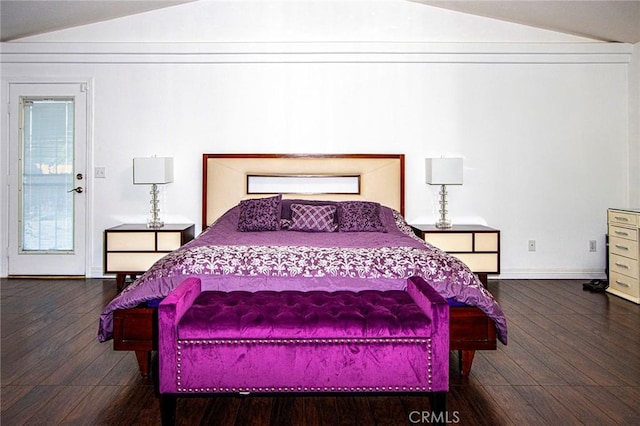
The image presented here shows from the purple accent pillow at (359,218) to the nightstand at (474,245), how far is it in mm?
641

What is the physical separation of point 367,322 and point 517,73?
4.07 m

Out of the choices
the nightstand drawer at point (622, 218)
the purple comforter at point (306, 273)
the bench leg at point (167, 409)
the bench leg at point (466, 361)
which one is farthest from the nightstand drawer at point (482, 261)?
the bench leg at point (167, 409)

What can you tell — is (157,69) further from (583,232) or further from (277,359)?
(583,232)

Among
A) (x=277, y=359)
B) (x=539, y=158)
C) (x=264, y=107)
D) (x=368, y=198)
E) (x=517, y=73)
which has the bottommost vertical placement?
(x=277, y=359)

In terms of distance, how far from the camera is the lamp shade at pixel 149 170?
4.89 metres

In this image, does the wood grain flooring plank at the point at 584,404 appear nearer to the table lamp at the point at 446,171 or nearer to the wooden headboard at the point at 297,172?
the table lamp at the point at 446,171

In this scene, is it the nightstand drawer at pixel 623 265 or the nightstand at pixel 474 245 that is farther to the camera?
the nightstand at pixel 474 245

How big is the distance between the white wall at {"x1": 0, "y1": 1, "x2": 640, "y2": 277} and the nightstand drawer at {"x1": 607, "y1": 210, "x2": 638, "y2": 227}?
2.12 feet

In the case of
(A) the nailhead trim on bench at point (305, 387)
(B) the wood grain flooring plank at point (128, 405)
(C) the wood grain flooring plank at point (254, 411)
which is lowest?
(C) the wood grain flooring plank at point (254, 411)

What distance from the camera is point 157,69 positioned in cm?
521

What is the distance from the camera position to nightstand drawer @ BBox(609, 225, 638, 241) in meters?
4.32

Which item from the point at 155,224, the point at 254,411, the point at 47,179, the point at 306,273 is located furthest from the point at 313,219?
the point at 47,179

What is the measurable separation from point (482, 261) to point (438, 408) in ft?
9.61

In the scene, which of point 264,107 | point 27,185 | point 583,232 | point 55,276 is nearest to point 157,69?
point 264,107
